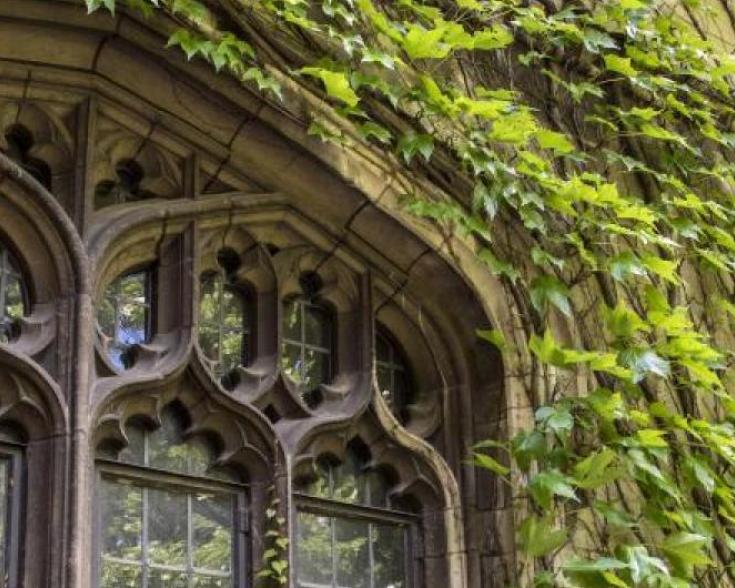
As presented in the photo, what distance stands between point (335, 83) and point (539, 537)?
1.46 metres

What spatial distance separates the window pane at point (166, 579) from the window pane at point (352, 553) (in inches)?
21.9

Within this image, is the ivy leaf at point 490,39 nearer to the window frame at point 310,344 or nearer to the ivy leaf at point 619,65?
the ivy leaf at point 619,65

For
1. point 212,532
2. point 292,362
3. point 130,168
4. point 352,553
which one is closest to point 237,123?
point 130,168

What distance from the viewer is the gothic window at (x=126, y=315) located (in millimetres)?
5137

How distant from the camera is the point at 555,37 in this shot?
6.13 metres

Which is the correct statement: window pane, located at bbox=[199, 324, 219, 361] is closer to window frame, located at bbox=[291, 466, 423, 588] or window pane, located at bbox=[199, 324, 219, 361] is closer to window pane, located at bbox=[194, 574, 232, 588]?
window frame, located at bbox=[291, 466, 423, 588]

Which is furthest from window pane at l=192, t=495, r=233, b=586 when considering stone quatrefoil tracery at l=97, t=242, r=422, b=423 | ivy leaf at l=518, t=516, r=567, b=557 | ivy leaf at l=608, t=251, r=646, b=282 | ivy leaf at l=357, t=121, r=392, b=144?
ivy leaf at l=608, t=251, r=646, b=282

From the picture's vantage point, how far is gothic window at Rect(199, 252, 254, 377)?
539cm

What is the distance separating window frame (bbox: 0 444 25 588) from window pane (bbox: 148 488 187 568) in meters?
0.42

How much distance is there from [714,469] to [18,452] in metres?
2.34

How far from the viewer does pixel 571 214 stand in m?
5.75

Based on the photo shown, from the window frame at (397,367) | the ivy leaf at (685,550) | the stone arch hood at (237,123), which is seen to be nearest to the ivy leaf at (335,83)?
the stone arch hood at (237,123)

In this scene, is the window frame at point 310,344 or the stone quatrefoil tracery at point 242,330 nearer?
the stone quatrefoil tracery at point 242,330

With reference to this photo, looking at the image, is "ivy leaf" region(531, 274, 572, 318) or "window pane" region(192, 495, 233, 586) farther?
"ivy leaf" region(531, 274, 572, 318)
